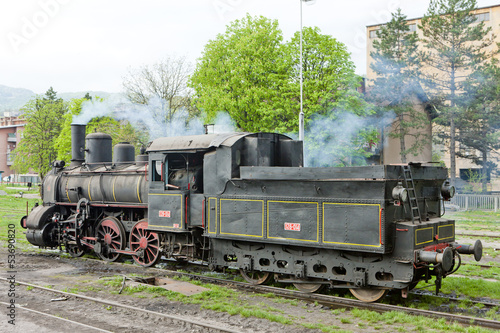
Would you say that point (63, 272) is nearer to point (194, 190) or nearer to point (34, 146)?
point (194, 190)

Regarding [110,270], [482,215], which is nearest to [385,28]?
[482,215]

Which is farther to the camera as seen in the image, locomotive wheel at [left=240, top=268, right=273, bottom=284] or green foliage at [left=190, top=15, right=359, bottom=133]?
green foliage at [left=190, top=15, right=359, bottom=133]

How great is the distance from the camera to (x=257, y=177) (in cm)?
922

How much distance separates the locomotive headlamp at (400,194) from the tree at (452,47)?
849 inches

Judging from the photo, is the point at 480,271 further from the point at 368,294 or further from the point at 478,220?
the point at 478,220

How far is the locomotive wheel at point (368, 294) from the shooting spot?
848 centimetres

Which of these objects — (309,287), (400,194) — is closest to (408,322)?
(400,194)

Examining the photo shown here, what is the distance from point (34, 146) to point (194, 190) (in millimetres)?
39626

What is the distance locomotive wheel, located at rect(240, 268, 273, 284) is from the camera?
9975 millimetres

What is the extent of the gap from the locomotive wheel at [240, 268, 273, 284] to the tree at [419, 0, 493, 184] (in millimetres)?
21250

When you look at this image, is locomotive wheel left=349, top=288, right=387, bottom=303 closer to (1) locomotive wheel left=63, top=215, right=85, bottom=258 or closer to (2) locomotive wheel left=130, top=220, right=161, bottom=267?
(2) locomotive wheel left=130, top=220, right=161, bottom=267

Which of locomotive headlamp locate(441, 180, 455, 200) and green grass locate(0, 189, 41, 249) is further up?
locomotive headlamp locate(441, 180, 455, 200)

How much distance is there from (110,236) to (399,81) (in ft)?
64.4

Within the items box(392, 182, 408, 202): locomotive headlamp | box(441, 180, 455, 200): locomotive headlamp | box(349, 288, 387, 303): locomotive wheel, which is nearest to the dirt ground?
box(349, 288, 387, 303): locomotive wheel
